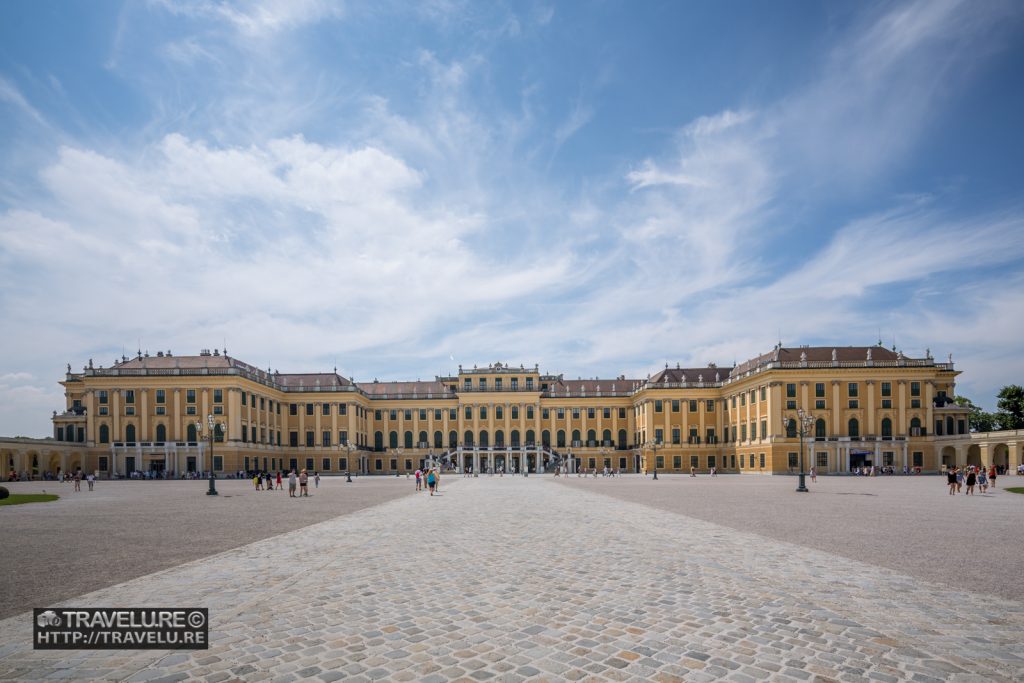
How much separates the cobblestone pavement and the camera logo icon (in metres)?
0.18

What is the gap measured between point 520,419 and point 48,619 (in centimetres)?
8920

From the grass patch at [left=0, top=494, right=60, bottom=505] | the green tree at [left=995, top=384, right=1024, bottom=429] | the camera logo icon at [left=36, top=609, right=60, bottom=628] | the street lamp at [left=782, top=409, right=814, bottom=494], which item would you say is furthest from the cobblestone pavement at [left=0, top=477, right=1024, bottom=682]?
the green tree at [left=995, top=384, right=1024, bottom=429]

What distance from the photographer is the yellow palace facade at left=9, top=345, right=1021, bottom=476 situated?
225ft

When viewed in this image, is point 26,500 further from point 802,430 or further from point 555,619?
point 802,430

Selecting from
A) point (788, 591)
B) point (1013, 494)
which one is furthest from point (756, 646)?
point (1013, 494)

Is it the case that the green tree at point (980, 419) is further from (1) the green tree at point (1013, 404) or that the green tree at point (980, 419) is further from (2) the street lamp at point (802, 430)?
(2) the street lamp at point (802, 430)

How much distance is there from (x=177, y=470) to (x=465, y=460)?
3925 cm

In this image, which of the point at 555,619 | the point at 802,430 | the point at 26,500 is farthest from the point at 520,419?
the point at 555,619

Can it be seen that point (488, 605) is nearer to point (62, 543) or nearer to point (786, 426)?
point (62, 543)

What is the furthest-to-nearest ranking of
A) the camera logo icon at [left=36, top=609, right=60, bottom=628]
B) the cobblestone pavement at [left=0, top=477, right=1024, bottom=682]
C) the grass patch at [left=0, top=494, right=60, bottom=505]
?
1. the grass patch at [left=0, top=494, right=60, bottom=505]
2. the camera logo icon at [left=36, top=609, right=60, bottom=628]
3. the cobblestone pavement at [left=0, top=477, right=1024, bottom=682]

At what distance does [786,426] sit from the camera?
67.4 metres

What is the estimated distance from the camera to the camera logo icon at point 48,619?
302 inches

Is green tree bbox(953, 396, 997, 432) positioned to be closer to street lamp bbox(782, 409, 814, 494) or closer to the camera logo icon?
street lamp bbox(782, 409, 814, 494)

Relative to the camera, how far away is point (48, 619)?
25.9ft
